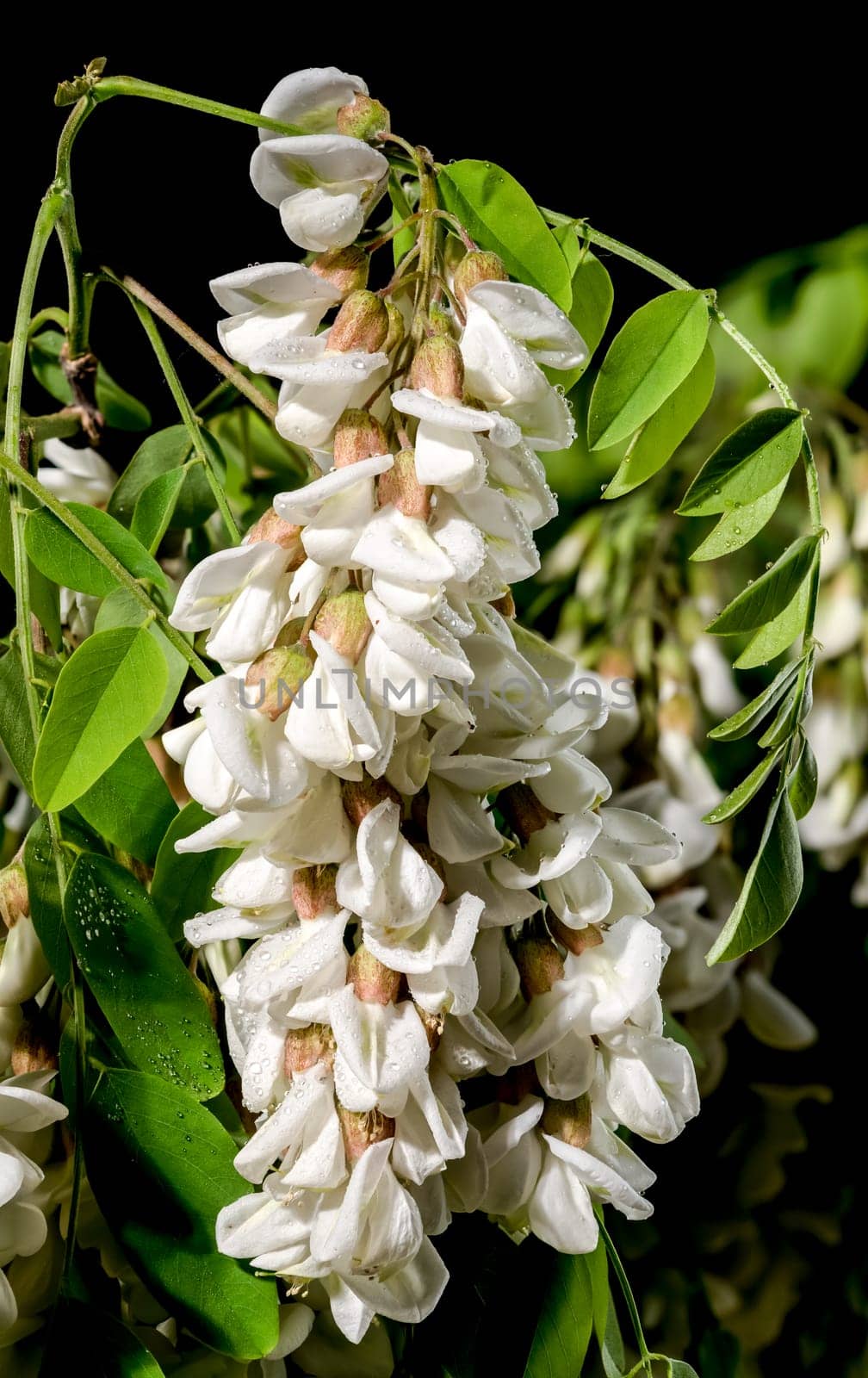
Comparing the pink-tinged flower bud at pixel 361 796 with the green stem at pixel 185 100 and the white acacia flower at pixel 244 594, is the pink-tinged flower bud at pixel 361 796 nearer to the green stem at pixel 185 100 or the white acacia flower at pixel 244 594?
the white acacia flower at pixel 244 594

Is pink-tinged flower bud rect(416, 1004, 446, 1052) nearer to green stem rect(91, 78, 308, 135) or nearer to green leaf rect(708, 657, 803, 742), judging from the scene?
green leaf rect(708, 657, 803, 742)

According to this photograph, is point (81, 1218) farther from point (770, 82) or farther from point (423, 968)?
point (770, 82)

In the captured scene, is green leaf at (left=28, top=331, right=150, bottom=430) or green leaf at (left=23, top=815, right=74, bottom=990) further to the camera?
green leaf at (left=28, top=331, right=150, bottom=430)

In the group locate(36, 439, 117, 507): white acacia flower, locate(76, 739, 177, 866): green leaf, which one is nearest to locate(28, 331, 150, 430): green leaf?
locate(36, 439, 117, 507): white acacia flower

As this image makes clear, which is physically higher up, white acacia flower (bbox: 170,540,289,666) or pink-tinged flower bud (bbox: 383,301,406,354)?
pink-tinged flower bud (bbox: 383,301,406,354)

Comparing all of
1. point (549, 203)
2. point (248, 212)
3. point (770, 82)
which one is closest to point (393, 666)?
point (248, 212)

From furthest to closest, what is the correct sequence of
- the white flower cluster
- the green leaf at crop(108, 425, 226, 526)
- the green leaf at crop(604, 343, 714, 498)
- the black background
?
1. the black background
2. the green leaf at crop(108, 425, 226, 526)
3. the green leaf at crop(604, 343, 714, 498)
4. the white flower cluster

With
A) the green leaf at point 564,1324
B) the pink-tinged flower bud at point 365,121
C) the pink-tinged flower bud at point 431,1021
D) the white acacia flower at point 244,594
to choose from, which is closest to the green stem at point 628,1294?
the green leaf at point 564,1324
